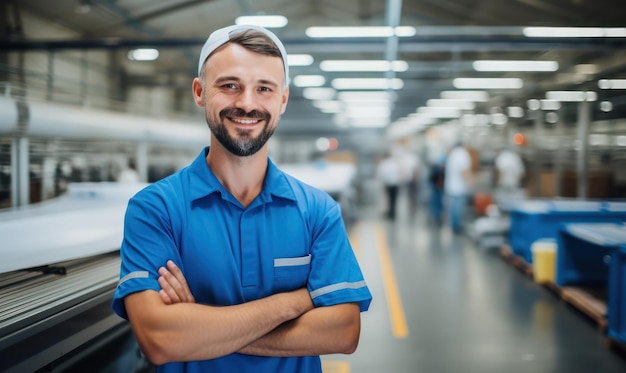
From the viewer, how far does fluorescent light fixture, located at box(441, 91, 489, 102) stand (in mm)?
11731

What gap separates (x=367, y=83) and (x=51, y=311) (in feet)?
30.3

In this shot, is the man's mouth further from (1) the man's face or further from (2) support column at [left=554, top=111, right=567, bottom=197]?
(2) support column at [left=554, top=111, right=567, bottom=197]

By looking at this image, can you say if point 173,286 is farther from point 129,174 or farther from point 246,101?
point 129,174

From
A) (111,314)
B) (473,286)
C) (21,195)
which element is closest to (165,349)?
(111,314)

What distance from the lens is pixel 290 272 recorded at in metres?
1.40

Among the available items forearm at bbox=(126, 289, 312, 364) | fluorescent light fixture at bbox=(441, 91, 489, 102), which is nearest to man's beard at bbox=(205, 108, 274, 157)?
forearm at bbox=(126, 289, 312, 364)

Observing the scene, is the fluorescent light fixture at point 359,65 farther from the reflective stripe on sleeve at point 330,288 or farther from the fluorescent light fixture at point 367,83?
the reflective stripe on sleeve at point 330,288

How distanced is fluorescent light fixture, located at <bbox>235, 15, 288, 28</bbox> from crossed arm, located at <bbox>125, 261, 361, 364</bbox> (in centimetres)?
449

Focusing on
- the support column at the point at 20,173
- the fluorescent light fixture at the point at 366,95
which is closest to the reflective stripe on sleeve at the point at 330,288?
the support column at the point at 20,173

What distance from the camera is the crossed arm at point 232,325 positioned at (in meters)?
1.21

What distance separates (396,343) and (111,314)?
2349mm

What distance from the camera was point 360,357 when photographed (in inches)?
136

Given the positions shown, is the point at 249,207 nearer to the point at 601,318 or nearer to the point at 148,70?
the point at 601,318

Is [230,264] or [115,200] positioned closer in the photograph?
[230,264]
